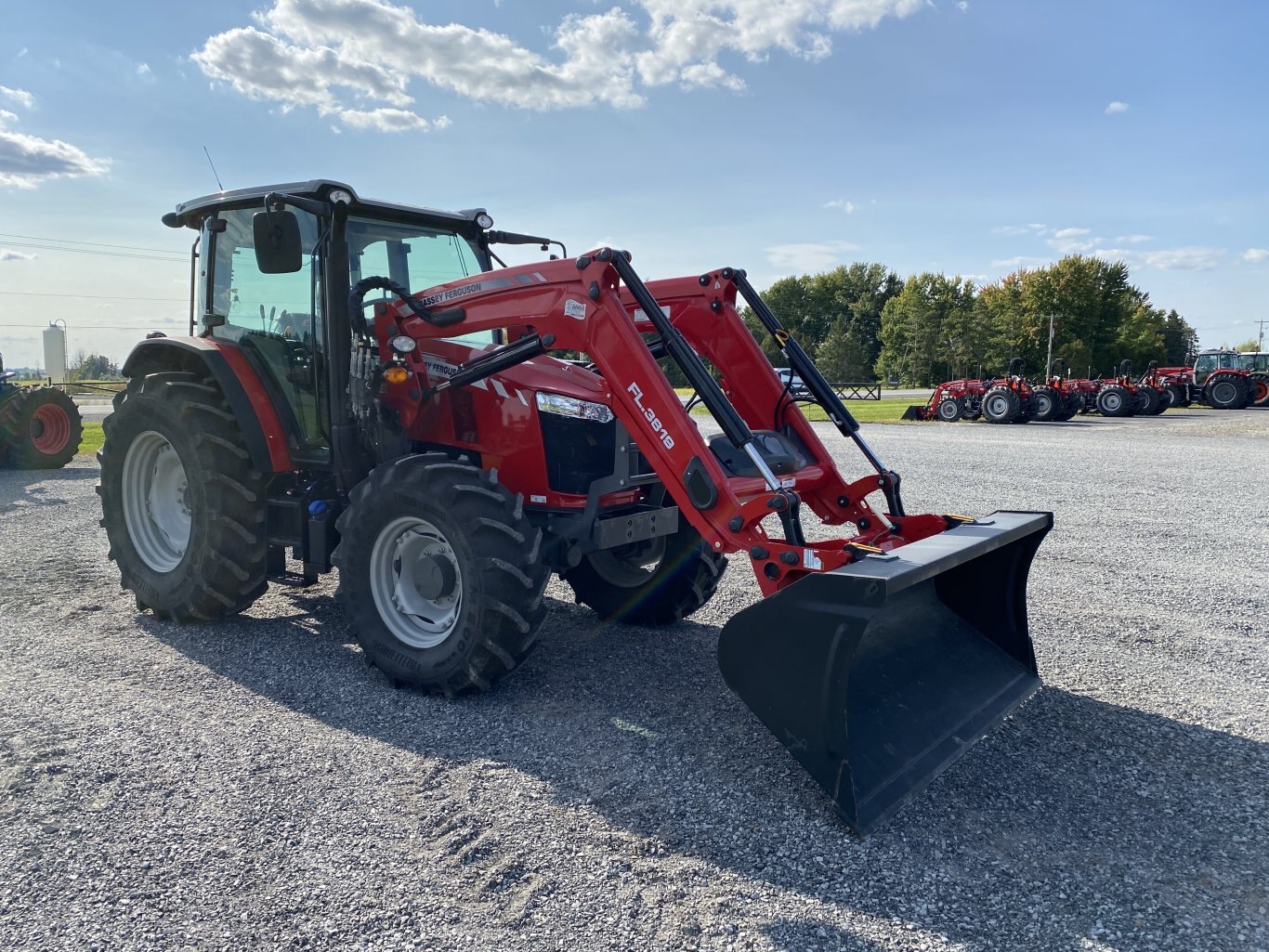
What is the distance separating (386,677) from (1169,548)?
6847 mm

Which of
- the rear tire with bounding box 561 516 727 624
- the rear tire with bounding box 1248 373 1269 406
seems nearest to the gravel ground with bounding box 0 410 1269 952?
the rear tire with bounding box 561 516 727 624

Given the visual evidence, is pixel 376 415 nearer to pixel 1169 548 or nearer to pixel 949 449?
pixel 1169 548

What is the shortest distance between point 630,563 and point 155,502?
10.9ft

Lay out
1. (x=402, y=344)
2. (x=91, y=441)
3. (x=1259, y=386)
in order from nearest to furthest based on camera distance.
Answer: (x=402, y=344)
(x=91, y=441)
(x=1259, y=386)

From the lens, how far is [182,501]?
6.07 m

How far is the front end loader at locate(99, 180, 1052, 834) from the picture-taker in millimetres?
3611

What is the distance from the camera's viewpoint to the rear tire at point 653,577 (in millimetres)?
5480

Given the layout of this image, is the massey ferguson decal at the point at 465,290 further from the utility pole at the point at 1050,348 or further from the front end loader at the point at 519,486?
the utility pole at the point at 1050,348

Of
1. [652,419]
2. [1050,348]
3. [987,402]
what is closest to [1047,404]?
[987,402]

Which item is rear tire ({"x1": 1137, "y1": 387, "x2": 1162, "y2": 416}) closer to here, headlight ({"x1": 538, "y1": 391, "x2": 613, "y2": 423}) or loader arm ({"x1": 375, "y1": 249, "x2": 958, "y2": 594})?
loader arm ({"x1": 375, "y1": 249, "x2": 958, "y2": 594})

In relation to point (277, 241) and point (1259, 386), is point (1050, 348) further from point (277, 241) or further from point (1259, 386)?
point (277, 241)

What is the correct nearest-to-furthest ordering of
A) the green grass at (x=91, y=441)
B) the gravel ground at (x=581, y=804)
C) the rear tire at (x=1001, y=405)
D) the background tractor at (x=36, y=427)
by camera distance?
the gravel ground at (x=581, y=804), the background tractor at (x=36, y=427), the green grass at (x=91, y=441), the rear tire at (x=1001, y=405)

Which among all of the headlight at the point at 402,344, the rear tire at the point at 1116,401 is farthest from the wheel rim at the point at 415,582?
the rear tire at the point at 1116,401

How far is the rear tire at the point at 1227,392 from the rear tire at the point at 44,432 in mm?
33836
